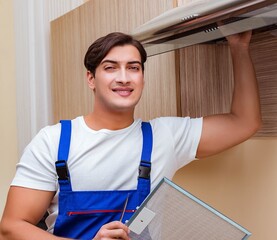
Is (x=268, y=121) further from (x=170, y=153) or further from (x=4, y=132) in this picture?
(x=4, y=132)

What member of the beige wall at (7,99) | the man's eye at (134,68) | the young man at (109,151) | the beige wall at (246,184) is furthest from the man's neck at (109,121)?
the beige wall at (7,99)

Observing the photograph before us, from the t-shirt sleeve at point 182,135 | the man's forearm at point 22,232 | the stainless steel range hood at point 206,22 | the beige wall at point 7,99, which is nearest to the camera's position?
the stainless steel range hood at point 206,22

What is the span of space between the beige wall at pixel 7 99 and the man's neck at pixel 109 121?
85 cm

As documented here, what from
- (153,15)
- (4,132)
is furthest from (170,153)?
(4,132)

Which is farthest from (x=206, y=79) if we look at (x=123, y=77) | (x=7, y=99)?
(x=7, y=99)

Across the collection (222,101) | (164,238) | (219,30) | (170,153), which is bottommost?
(164,238)

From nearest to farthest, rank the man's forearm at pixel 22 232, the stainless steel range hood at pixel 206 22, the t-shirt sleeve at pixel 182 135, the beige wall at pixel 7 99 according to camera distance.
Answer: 1. the stainless steel range hood at pixel 206 22
2. the man's forearm at pixel 22 232
3. the t-shirt sleeve at pixel 182 135
4. the beige wall at pixel 7 99

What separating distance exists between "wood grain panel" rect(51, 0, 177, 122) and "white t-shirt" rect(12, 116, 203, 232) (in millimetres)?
114

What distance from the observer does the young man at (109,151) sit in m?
0.96

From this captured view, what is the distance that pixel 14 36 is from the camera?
177cm

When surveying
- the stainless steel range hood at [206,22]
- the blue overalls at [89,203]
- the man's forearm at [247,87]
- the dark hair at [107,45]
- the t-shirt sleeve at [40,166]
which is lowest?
the blue overalls at [89,203]

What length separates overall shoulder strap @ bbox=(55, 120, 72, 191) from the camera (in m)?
0.95

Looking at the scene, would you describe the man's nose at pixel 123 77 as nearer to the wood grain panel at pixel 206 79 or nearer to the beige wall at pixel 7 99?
the wood grain panel at pixel 206 79

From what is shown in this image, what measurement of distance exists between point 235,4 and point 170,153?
1.24ft
